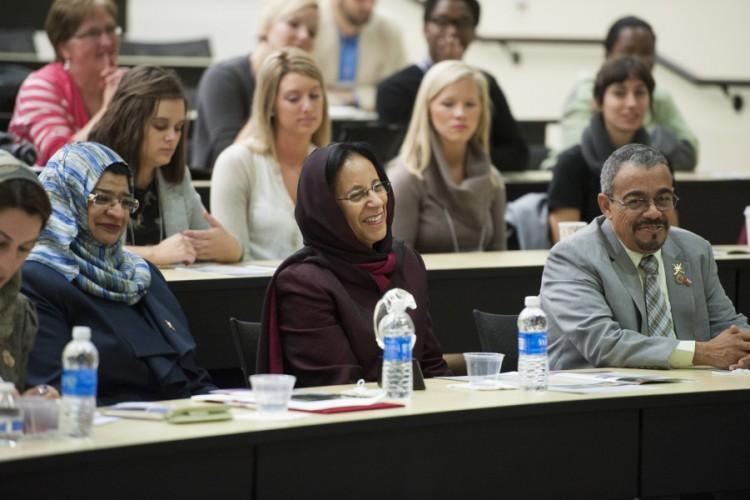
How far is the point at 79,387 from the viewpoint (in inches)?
100

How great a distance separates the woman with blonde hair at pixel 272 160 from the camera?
16.4 ft

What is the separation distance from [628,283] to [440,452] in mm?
1136

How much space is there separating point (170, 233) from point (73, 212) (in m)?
1.24

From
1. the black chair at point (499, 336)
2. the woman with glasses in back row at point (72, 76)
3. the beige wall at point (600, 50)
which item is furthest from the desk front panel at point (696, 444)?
the beige wall at point (600, 50)

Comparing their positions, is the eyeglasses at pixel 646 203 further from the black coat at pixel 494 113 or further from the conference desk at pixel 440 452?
the black coat at pixel 494 113

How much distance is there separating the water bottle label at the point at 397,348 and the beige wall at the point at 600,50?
7.48m

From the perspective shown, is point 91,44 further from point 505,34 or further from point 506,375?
point 505,34

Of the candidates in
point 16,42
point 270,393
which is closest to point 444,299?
point 270,393

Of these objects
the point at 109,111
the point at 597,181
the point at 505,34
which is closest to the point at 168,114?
the point at 109,111

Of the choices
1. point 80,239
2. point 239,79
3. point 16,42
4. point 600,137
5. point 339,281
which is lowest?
point 339,281

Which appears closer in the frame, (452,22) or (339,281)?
(339,281)

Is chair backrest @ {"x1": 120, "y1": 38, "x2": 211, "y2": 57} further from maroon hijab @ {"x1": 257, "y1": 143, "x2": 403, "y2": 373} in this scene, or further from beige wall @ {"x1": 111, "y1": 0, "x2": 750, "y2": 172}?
maroon hijab @ {"x1": 257, "y1": 143, "x2": 403, "y2": 373}

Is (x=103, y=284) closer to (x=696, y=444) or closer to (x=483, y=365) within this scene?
(x=483, y=365)

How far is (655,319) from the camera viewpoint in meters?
3.75
